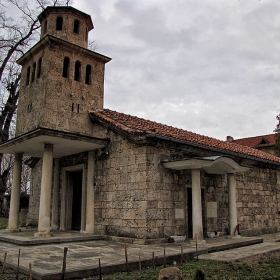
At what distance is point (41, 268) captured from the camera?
221 inches

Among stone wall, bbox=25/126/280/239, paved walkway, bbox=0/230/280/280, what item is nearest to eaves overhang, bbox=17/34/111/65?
stone wall, bbox=25/126/280/239

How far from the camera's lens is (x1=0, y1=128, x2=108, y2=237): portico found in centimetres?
955

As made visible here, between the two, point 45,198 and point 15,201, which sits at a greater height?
point 45,198

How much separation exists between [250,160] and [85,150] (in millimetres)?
7235

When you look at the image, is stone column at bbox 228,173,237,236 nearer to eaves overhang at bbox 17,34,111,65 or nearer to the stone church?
the stone church

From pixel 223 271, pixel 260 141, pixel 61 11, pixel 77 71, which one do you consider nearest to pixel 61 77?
pixel 77 71

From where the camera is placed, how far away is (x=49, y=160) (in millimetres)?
9961

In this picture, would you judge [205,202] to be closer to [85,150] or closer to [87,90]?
[85,150]

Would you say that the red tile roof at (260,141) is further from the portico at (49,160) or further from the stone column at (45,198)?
the stone column at (45,198)

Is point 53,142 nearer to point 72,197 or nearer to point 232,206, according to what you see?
point 72,197

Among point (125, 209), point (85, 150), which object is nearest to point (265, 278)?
point (125, 209)

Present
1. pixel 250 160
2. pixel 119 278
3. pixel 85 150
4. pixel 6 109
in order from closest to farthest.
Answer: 1. pixel 119 278
2. pixel 85 150
3. pixel 250 160
4. pixel 6 109

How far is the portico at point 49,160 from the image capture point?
955 centimetres

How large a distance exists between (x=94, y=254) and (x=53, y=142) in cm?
416
